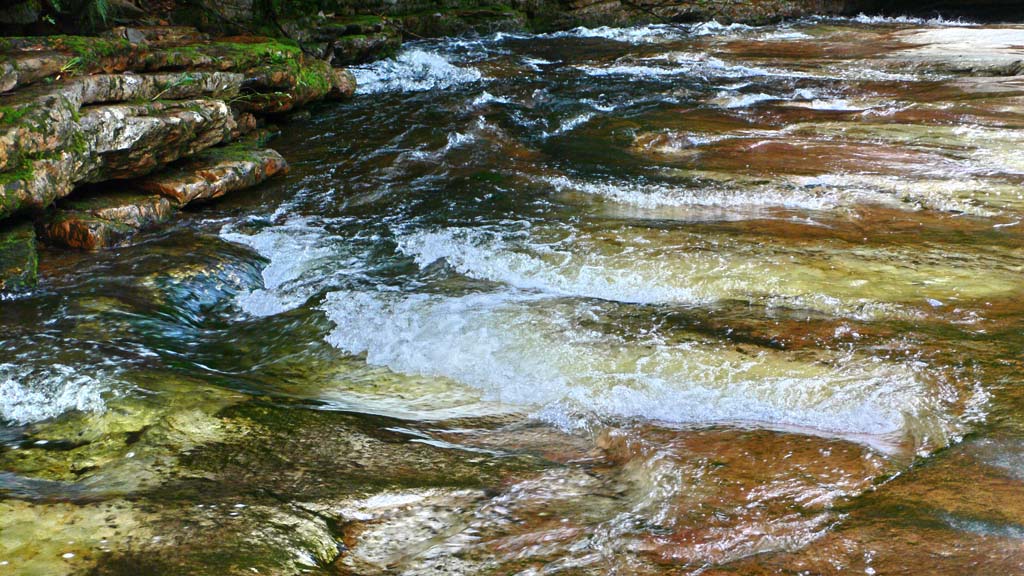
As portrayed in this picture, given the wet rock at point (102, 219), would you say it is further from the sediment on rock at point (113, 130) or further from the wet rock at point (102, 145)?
the wet rock at point (102, 145)

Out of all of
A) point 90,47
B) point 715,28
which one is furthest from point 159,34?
point 715,28

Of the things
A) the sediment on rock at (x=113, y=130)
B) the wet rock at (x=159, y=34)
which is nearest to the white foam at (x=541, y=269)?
the sediment on rock at (x=113, y=130)

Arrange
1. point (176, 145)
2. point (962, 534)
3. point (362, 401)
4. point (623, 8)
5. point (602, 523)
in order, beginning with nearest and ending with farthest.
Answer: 1. point (962, 534)
2. point (602, 523)
3. point (362, 401)
4. point (176, 145)
5. point (623, 8)

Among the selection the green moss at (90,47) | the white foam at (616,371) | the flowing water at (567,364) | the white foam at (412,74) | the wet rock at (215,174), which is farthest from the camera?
the white foam at (412,74)

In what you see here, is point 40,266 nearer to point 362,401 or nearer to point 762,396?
point 362,401

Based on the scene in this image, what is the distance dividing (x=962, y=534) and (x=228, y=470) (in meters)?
2.71

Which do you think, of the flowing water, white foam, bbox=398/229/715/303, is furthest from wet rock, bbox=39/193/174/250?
white foam, bbox=398/229/715/303

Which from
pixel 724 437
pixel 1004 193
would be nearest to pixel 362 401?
pixel 724 437

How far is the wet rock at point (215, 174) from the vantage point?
762 centimetres

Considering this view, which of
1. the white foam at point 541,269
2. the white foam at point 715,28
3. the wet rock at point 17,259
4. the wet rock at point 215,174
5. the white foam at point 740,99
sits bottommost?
the white foam at point 541,269

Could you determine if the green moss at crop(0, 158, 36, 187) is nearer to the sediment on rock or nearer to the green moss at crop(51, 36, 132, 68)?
the sediment on rock

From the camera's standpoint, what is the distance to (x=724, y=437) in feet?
11.3

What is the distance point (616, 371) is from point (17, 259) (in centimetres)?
471

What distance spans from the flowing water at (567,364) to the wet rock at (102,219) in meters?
0.33
